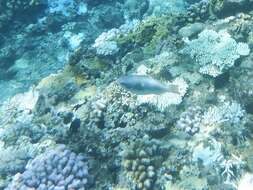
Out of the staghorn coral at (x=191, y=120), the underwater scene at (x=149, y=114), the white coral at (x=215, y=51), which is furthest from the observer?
the white coral at (x=215, y=51)

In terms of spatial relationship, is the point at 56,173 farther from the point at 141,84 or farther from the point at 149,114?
the point at 141,84

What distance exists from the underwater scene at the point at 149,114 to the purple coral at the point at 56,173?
0.01m

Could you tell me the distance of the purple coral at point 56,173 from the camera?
4922 millimetres

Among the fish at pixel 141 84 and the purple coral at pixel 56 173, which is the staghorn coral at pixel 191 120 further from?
the purple coral at pixel 56 173

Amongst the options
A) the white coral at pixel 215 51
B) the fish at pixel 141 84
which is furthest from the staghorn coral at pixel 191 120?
the fish at pixel 141 84

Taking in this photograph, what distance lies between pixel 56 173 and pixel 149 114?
1.63m

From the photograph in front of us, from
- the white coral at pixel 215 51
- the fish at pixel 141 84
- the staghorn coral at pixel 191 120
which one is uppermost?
the fish at pixel 141 84

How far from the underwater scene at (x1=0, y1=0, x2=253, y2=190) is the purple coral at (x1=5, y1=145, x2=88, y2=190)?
0.04 feet

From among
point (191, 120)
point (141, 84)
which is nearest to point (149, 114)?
point (191, 120)

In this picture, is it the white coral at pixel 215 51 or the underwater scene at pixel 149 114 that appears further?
the white coral at pixel 215 51

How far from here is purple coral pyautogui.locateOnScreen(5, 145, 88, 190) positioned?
4922mm

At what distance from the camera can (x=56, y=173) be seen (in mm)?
5066

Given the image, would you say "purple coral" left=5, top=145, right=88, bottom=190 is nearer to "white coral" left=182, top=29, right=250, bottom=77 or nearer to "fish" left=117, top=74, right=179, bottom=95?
"fish" left=117, top=74, right=179, bottom=95

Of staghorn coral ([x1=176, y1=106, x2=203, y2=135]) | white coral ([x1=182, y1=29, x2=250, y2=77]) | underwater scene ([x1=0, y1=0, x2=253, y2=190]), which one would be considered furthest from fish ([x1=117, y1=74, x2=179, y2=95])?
white coral ([x1=182, y1=29, x2=250, y2=77])
